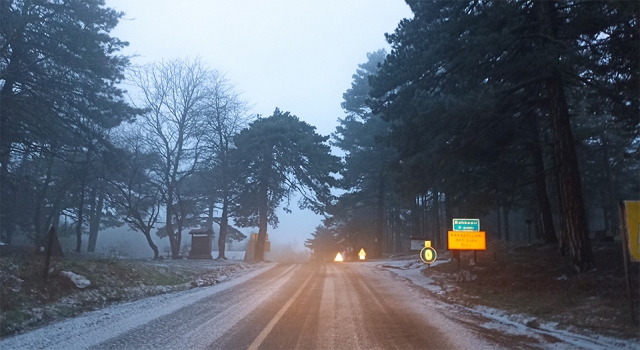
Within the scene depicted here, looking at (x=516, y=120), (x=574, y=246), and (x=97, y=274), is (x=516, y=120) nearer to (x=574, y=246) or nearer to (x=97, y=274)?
(x=574, y=246)

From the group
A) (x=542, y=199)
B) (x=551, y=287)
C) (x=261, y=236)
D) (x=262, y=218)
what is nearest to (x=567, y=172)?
(x=551, y=287)

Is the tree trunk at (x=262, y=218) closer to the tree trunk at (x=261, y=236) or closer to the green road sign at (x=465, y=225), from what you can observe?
the tree trunk at (x=261, y=236)

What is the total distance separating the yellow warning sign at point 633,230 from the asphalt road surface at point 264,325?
296 cm

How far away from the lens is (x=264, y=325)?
404 inches

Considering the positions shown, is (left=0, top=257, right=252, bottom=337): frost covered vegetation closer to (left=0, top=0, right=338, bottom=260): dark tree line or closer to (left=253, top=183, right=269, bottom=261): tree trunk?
(left=0, top=0, right=338, bottom=260): dark tree line

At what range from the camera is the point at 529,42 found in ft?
58.1

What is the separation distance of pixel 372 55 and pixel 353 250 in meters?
21.9

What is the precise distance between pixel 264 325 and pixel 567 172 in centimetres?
1040

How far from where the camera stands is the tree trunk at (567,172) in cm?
1568

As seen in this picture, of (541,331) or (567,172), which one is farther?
(567,172)

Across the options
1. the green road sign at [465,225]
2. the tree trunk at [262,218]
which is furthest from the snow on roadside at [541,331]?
the tree trunk at [262,218]

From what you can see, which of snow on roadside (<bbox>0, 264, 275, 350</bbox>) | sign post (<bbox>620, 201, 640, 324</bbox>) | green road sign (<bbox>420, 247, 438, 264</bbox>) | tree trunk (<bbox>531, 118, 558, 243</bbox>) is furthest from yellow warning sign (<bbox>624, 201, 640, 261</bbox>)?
green road sign (<bbox>420, 247, 438, 264</bbox>)

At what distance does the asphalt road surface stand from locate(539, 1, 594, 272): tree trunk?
4497 mm

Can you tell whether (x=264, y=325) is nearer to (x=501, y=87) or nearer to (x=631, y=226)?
(x=631, y=226)
